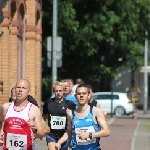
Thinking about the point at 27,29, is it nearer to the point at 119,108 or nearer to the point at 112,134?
the point at 112,134

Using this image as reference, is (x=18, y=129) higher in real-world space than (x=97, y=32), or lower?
lower

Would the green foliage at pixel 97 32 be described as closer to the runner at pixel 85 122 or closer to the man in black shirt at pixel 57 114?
the man in black shirt at pixel 57 114

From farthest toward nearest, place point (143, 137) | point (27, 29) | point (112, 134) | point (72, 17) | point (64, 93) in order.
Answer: point (72, 17) → point (27, 29) → point (112, 134) → point (143, 137) → point (64, 93)

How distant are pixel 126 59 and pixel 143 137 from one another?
1993cm

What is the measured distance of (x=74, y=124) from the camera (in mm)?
10266

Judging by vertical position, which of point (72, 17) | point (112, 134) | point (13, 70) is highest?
point (72, 17)

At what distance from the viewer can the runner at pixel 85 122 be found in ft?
33.4

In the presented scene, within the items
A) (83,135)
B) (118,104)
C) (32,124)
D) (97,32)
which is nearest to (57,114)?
(83,135)

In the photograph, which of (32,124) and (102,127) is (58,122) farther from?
(32,124)

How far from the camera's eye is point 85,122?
402 inches

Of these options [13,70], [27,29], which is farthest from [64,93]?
[27,29]

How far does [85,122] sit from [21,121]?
979 millimetres

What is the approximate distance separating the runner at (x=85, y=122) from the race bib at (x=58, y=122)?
11.5 ft

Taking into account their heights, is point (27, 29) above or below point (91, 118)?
above
